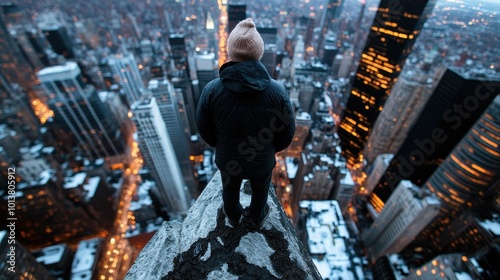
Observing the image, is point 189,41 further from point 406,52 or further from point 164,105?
point 406,52

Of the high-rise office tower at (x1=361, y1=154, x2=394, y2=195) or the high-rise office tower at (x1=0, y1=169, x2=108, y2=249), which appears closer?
the high-rise office tower at (x1=0, y1=169, x2=108, y2=249)

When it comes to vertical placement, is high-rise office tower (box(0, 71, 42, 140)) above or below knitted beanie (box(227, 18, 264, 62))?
below

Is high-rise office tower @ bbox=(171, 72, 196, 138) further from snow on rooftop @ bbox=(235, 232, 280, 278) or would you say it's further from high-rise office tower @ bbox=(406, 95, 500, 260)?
snow on rooftop @ bbox=(235, 232, 280, 278)

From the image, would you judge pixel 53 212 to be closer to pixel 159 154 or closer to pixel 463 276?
pixel 159 154

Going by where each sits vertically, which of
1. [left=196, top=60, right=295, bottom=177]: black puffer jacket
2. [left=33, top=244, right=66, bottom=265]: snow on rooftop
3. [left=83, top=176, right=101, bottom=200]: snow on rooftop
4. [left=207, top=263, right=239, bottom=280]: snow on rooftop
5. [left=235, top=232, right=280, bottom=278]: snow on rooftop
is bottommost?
[left=33, top=244, right=66, bottom=265]: snow on rooftop

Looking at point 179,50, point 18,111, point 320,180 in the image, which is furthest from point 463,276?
point 18,111

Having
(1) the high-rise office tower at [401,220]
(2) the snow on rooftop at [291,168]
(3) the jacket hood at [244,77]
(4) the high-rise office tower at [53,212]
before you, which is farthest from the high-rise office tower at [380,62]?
(4) the high-rise office tower at [53,212]

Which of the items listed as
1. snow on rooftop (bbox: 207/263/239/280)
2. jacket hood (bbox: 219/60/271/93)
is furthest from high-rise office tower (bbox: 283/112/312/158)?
jacket hood (bbox: 219/60/271/93)
